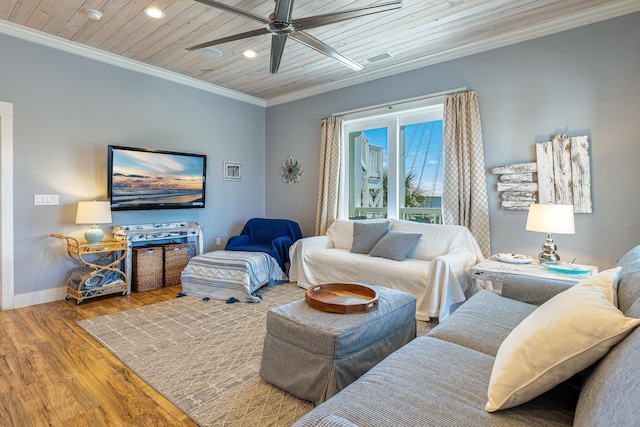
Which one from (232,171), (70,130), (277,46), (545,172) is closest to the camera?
(277,46)

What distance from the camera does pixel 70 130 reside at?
3.74 metres

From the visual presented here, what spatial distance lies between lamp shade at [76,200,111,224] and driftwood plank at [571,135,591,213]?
4682 millimetres

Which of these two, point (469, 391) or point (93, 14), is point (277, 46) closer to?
point (93, 14)

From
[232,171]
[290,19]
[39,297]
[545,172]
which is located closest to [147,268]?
[39,297]

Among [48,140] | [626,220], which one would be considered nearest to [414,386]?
[626,220]

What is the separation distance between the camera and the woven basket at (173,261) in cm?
428

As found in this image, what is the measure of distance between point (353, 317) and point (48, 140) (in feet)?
12.4

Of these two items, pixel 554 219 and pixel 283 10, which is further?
pixel 554 219

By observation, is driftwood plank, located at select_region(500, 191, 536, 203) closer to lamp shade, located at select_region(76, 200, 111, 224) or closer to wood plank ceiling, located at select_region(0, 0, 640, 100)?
wood plank ceiling, located at select_region(0, 0, 640, 100)

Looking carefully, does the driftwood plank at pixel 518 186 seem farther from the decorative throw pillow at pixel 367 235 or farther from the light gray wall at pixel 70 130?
the light gray wall at pixel 70 130

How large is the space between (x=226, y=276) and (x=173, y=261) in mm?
1131

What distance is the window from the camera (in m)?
4.09

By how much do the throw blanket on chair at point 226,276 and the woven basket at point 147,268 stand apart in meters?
0.58

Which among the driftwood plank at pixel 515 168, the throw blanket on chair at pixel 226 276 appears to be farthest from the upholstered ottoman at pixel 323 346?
the driftwood plank at pixel 515 168
